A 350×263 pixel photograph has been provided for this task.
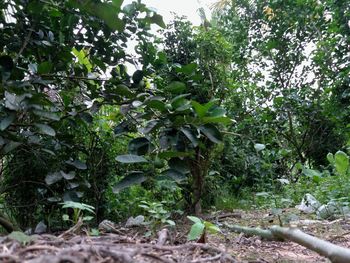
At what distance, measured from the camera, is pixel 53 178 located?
1829 mm

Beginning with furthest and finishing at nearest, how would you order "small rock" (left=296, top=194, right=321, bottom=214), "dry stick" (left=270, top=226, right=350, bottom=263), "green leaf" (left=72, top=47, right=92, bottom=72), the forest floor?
"small rock" (left=296, top=194, right=321, bottom=214), "green leaf" (left=72, top=47, right=92, bottom=72), "dry stick" (left=270, top=226, right=350, bottom=263), the forest floor

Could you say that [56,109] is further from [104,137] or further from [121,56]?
[104,137]

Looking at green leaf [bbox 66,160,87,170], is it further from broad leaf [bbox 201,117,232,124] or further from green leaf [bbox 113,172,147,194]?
broad leaf [bbox 201,117,232,124]

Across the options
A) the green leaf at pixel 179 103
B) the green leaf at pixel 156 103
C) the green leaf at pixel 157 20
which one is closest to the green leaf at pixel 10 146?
the green leaf at pixel 156 103

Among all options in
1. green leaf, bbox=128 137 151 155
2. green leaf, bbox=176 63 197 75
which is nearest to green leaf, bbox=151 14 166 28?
green leaf, bbox=176 63 197 75

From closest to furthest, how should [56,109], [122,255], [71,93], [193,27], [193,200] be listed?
[122,255] < [56,109] < [71,93] < [193,200] < [193,27]

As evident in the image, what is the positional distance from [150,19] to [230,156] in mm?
2767

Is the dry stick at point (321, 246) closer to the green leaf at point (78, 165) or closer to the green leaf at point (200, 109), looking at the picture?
the green leaf at point (200, 109)

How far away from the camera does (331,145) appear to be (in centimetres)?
668

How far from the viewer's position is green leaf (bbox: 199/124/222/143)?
65.2 inches

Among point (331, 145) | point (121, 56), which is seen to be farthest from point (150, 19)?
point (331, 145)

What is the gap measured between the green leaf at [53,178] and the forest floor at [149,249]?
1.39 feet

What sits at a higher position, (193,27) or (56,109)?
(193,27)

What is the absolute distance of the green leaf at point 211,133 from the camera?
166 centimetres
